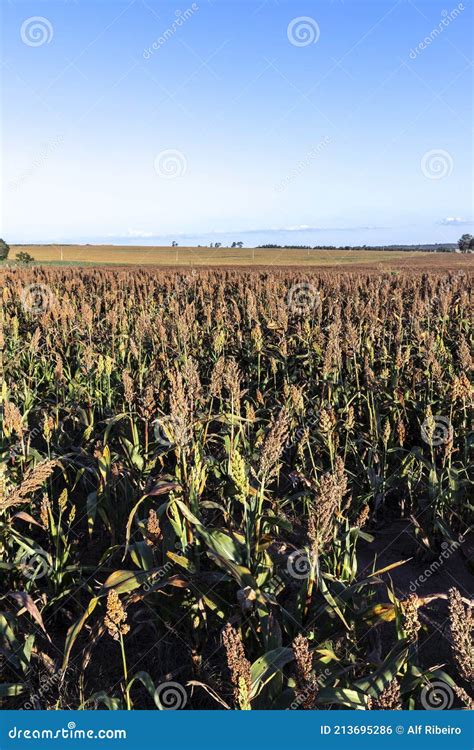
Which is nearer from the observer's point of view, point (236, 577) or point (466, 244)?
point (236, 577)

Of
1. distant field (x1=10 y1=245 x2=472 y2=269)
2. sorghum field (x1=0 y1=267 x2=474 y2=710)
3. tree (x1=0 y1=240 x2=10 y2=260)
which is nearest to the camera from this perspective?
sorghum field (x1=0 y1=267 x2=474 y2=710)

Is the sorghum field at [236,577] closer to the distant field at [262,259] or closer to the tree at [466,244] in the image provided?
the distant field at [262,259]

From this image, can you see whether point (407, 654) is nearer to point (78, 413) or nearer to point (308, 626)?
point (308, 626)

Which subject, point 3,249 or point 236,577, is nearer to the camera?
point 236,577

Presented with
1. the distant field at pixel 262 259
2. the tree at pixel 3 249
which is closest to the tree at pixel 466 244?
the distant field at pixel 262 259

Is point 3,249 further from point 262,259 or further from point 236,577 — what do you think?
point 236,577

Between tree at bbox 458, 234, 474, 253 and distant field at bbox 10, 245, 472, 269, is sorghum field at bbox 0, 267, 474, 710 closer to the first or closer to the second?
distant field at bbox 10, 245, 472, 269

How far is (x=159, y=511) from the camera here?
8.74 ft

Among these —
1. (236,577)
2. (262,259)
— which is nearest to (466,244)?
(262,259)

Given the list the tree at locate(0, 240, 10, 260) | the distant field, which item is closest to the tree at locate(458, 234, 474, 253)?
the distant field

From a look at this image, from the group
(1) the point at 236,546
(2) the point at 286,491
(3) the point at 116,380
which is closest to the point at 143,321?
(3) the point at 116,380

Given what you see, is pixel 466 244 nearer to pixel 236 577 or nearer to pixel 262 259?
pixel 262 259

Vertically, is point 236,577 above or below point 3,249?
below

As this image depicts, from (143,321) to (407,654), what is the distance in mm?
4808
